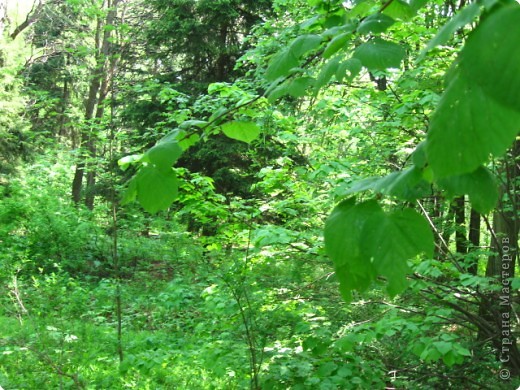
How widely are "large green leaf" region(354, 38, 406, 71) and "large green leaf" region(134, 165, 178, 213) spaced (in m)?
0.51

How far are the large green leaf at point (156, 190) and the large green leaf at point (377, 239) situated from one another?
40cm

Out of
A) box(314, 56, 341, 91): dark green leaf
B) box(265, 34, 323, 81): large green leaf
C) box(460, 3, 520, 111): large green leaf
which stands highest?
box(265, 34, 323, 81): large green leaf

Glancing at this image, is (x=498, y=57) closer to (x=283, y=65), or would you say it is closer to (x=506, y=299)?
(x=283, y=65)

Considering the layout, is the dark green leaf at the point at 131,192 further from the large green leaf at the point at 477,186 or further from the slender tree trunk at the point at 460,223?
the slender tree trunk at the point at 460,223

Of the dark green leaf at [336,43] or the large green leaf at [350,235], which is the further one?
the dark green leaf at [336,43]

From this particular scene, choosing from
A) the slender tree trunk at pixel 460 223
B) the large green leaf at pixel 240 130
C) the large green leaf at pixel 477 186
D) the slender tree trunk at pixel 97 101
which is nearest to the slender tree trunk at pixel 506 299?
the slender tree trunk at pixel 460 223

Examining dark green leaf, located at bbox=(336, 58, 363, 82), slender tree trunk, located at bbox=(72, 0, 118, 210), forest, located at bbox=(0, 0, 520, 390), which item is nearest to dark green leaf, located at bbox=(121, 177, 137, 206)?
forest, located at bbox=(0, 0, 520, 390)

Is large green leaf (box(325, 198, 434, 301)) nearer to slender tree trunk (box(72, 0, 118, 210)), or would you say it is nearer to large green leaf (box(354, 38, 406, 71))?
large green leaf (box(354, 38, 406, 71))

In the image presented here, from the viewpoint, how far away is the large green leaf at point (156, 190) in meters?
0.88

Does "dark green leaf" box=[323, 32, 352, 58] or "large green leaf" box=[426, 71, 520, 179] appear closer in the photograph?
"large green leaf" box=[426, 71, 520, 179]

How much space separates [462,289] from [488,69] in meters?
3.38

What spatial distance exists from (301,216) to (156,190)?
3.41m

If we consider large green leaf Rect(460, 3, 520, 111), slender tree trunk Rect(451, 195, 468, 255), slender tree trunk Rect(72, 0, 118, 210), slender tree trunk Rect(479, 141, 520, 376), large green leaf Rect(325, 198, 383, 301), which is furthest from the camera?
slender tree trunk Rect(72, 0, 118, 210)

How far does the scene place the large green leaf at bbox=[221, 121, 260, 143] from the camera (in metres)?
1.21
